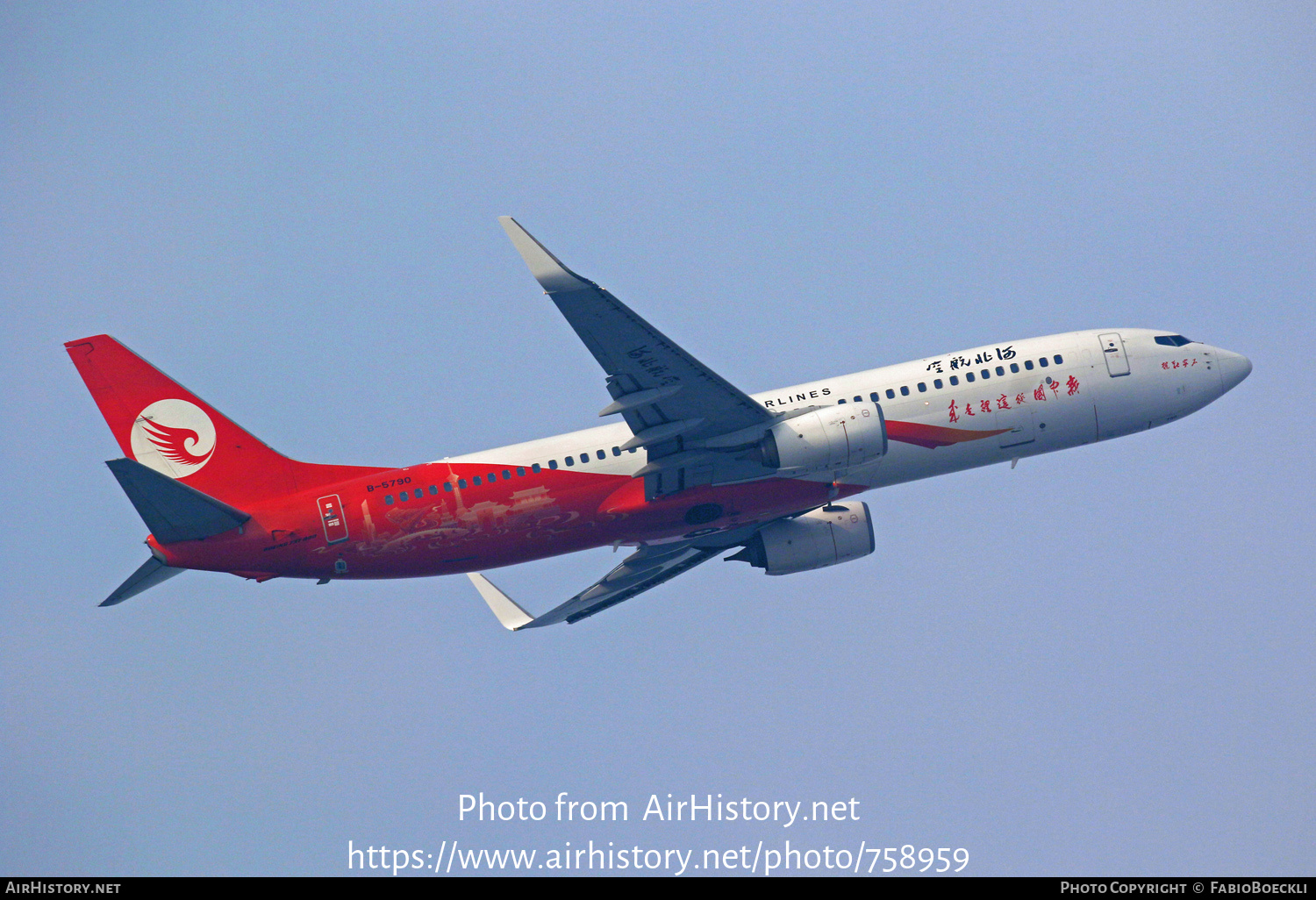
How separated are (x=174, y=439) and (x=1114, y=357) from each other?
3163 cm

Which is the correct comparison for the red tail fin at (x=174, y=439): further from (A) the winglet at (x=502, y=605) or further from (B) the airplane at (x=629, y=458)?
(A) the winglet at (x=502, y=605)

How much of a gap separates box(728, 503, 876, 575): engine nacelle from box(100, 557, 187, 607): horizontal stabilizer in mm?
20021

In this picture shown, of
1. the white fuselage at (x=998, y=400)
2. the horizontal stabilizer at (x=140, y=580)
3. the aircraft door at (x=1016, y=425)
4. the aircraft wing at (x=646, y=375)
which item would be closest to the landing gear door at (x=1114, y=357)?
the white fuselage at (x=998, y=400)

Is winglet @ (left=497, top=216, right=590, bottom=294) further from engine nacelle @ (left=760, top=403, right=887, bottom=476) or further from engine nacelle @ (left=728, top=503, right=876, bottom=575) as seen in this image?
engine nacelle @ (left=728, top=503, right=876, bottom=575)

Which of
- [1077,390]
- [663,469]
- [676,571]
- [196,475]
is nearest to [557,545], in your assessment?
[663,469]

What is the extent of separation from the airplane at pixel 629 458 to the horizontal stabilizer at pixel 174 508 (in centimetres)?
5

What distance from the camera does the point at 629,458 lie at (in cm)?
4391

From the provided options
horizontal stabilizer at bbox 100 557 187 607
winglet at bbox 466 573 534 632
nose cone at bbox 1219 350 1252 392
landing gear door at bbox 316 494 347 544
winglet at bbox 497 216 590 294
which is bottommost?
winglet at bbox 466 573 534 632

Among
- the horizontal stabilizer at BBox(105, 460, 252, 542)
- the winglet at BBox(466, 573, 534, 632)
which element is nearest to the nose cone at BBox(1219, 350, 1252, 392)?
the winglet at BBox(466, 573, 534, 632)

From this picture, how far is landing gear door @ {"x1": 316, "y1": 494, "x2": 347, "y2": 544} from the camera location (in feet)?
140

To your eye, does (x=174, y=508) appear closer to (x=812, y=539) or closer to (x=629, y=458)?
(x=629, y=458)

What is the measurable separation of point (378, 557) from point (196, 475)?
21.4 feet

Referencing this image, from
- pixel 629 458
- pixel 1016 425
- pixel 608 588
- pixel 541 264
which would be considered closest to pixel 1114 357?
pixel 1016 425

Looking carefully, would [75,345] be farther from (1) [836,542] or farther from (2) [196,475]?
(1) [836,542]
